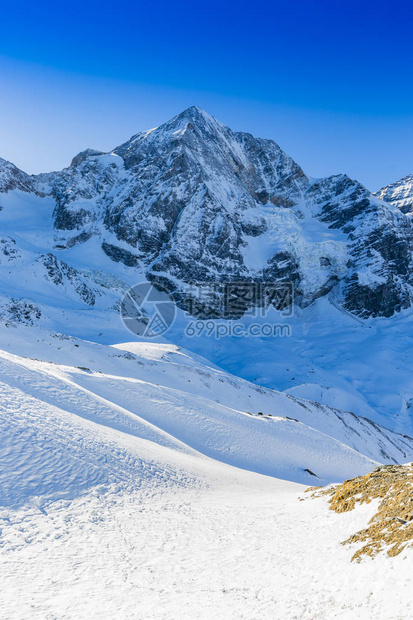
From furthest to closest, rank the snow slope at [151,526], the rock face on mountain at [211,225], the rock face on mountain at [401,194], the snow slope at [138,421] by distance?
the rock face on mountain at [401,194] < the rock face on mountain at [211,225] < the snow slope at [138,421] < the snow slope at [151,526]

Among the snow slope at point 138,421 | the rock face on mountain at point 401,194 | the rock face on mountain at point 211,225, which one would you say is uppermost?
Result: the rock face on mountain at point 401,194

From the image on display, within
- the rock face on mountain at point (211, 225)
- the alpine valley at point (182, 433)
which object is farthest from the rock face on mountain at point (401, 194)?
the alpine valley at point (182, 433)

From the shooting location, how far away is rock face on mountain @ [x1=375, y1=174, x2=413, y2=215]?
535 feet

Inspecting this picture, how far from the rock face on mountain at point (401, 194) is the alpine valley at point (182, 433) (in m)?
76.1

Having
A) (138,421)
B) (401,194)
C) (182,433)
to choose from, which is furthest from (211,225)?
(401,194)

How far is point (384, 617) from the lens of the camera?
14.8 feet

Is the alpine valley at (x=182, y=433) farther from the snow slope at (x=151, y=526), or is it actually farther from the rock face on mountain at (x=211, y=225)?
the rock face on mountain at (x=211, y=225)

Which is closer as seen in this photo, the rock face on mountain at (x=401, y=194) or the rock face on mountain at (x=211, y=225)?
the rock face on mountain at (x=211, y=225)

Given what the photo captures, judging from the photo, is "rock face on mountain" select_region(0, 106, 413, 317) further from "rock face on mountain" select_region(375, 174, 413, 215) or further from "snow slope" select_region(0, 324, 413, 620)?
"snow slope" select_region(0, 324, 413, 620)

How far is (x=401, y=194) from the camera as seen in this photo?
171 meters

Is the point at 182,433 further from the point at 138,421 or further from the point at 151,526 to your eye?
the point at 151,526

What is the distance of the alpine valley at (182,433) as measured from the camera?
624 centimetres

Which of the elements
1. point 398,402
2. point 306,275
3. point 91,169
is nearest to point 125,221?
point 91,169

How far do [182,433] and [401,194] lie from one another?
191 m
